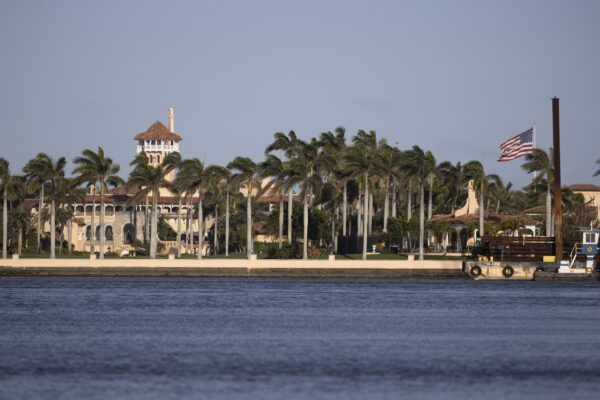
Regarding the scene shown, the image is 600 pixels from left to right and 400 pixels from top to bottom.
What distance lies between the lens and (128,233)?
150250mm

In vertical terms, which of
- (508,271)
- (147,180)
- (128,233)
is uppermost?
(147,180)

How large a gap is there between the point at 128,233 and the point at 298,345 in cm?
11178

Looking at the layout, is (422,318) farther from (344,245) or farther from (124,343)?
(344,245)

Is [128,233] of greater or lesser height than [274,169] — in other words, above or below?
below

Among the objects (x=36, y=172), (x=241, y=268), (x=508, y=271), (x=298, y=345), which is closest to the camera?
(x=298, y=345)

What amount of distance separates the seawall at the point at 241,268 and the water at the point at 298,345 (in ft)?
60.0

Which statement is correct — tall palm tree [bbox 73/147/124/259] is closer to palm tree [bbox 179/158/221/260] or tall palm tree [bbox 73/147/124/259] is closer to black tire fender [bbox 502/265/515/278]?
palm tree [bbox 179/158/221/260]

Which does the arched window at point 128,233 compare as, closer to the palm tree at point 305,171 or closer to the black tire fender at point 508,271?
the palm tree at point 305,171

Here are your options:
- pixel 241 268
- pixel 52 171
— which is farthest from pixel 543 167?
pixel 52 171

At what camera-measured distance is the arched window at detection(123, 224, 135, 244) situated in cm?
14900

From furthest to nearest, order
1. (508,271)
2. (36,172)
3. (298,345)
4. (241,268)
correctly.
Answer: (36,172), (241,268), (508,271), (298,345)

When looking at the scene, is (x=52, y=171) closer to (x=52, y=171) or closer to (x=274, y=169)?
(x=52, y=171)

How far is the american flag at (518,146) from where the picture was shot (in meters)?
82.8

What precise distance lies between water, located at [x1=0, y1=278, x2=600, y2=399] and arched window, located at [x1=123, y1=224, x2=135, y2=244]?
244ft
